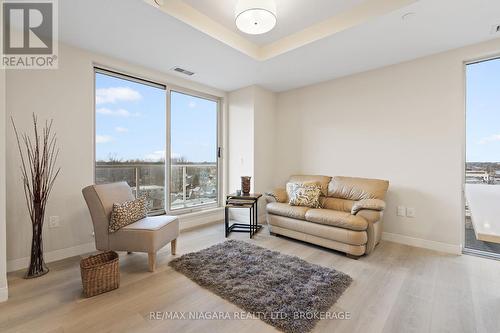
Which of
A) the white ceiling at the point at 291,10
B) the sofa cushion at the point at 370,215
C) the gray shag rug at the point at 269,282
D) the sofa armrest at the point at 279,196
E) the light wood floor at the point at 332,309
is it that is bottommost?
the light wood floor at the point at 332,309

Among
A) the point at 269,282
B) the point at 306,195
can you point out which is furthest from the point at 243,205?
the point at 269,282

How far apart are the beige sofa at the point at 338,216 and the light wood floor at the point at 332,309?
25 centimetres

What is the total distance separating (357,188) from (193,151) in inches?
112

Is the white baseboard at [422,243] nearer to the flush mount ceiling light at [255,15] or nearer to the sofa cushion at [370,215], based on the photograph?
the sofa cushion at [370,215]

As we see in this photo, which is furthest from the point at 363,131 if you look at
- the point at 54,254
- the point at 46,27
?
the point at 54,254

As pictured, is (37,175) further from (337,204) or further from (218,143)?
(337,204)

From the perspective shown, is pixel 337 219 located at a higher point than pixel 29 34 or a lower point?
A: lower

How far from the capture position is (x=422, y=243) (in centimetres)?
298

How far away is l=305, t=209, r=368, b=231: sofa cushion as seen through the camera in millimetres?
2586

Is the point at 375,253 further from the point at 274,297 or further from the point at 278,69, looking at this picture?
the point at 278,69

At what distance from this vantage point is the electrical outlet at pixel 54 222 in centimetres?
256

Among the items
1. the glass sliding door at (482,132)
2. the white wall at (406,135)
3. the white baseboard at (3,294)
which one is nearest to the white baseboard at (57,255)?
the white baseboard at (3,294)

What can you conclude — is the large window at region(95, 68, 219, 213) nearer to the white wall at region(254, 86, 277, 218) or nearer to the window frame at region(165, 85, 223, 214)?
the window frame at region(165, 85, 223, 214)

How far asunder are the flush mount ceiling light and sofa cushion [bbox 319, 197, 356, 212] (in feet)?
8.31
